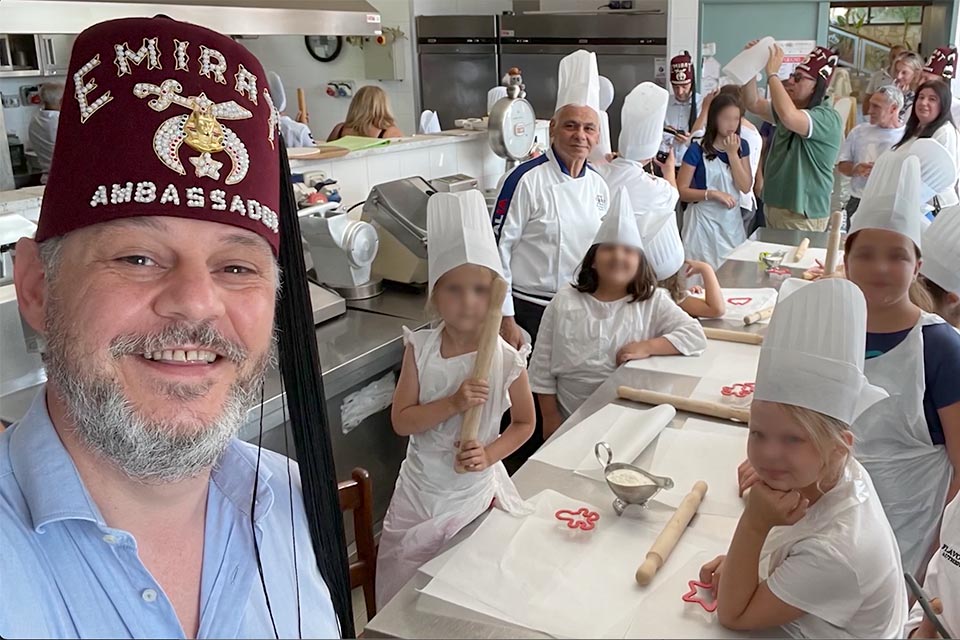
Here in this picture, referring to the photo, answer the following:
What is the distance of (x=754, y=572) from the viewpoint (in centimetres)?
99

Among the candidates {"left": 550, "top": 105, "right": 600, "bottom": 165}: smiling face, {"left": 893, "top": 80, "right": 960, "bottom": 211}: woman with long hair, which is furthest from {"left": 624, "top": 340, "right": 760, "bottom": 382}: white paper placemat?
{"left": 893, "top": 80, "right": 960, "bottom": 211}: woman with long hair

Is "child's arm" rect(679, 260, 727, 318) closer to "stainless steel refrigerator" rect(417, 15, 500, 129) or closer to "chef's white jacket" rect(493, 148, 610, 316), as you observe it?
"chef's white jacket" rect(493, 148, 610, 316)

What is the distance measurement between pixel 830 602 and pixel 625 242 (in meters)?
1.19

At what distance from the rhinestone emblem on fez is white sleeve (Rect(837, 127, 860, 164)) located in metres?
3.88

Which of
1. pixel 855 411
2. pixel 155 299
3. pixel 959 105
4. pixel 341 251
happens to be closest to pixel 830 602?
pixel 855 411

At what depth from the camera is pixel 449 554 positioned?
1.19 meters

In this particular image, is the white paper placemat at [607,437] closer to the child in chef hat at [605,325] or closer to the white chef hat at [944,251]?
the child in chef hat at [605,325]

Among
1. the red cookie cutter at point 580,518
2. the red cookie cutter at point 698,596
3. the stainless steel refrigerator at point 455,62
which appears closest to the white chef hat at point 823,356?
the red cookie cutter at point 698,596

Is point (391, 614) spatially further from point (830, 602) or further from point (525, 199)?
point (525, 199)

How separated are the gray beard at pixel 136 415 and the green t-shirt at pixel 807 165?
3063 millimetres

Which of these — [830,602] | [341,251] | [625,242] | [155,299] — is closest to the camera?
[155,299]

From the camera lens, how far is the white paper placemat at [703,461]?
1.35 m

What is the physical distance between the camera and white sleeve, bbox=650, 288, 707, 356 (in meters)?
2.02

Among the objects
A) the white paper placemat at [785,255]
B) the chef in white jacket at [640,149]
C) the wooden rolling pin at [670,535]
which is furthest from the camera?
the chef in white jacket at [640,149]
